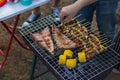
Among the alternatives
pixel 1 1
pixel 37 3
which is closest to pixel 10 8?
pixel 1 1

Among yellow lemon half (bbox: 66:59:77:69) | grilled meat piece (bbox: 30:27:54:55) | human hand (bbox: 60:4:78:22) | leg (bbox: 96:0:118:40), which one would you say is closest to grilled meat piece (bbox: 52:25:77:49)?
grilled meat piece (bbox: 30:27:54:55)

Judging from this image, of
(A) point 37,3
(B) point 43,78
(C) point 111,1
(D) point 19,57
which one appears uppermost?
(A) point 37,3

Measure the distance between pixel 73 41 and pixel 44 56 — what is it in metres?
0.32

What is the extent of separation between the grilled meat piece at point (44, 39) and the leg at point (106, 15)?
2.18ft

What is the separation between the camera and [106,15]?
2.90 meters

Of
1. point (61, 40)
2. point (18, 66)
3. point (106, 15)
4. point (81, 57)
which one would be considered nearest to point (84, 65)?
point (81, 57)

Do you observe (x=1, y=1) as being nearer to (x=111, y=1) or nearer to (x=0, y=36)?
(x=111, y=1)

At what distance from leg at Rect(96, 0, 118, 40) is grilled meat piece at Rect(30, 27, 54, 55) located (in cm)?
66

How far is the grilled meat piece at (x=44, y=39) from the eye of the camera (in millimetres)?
2394

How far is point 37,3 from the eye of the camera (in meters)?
2.75

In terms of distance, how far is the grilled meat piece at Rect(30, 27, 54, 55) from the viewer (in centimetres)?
239

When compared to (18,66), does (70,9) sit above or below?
above

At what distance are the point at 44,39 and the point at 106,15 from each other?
805mm

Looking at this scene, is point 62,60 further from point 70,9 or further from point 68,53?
point 70,9
